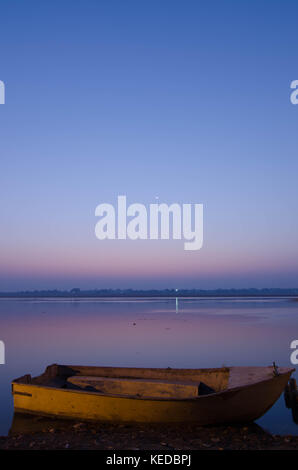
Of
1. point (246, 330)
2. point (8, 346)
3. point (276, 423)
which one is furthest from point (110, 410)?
point (246, 330)

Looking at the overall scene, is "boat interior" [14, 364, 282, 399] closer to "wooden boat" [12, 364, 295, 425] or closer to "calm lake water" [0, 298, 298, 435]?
"wooden boat" [12, 364, 295, 425]

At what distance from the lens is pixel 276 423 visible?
41.4ft

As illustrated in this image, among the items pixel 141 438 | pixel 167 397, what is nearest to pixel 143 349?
pixel 167 397

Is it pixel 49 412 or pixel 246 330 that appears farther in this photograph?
pixel 246 330

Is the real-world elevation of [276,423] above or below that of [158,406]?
below

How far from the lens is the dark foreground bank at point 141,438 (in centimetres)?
962

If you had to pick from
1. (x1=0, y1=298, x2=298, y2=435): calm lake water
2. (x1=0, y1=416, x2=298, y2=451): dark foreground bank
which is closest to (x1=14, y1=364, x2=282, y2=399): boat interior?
(x1=0, y1=416, x2=298, y2=451): dark foreground bank

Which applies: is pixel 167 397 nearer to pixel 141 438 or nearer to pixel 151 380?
pixel 151 380

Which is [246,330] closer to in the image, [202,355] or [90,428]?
[202,355]

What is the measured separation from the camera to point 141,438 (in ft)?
33.9

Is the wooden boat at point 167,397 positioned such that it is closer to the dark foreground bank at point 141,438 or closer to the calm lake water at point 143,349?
the dark foreground bank at point 141,438

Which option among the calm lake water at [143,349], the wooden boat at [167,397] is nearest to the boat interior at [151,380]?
the wooden boat at [167,397]

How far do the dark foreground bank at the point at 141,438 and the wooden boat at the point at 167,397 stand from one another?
25 cm
